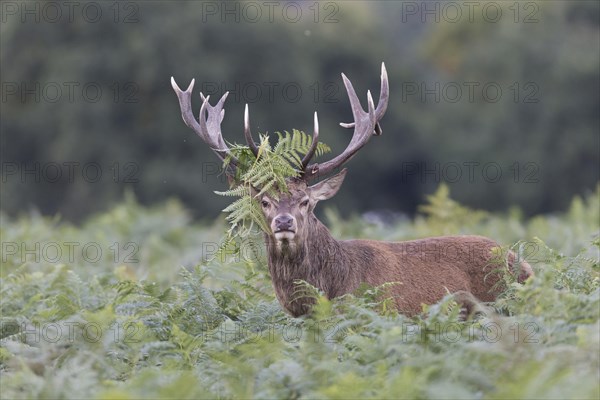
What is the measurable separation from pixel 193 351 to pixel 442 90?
3892cm

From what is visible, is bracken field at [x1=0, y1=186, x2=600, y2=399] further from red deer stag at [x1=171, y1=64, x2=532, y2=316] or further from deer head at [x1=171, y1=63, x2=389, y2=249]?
deer head at [x1=171, y1=63, x2=389, y2=249]

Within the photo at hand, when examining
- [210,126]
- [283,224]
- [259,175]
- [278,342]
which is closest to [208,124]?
[210,126]

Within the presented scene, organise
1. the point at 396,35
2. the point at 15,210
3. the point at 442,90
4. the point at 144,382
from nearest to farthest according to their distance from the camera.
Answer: the point at 144,382
the point at 15,210
the point at 442,90
the point at 396,35

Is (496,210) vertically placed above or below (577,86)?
below

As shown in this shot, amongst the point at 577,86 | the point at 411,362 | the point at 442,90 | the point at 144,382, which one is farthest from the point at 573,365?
the point at 442,90

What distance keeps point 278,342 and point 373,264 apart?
6.90 feet

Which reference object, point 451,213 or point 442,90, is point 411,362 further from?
point 442,90

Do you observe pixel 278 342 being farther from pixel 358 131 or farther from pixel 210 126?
pixel 210 126

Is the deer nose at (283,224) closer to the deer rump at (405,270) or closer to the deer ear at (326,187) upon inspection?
the deer rump at (405,270)

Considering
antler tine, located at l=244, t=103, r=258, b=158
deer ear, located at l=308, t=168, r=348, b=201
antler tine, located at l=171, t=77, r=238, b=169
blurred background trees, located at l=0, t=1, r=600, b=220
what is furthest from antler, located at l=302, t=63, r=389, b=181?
blurred background trees, located at l=0, t=1, r=600, b=220

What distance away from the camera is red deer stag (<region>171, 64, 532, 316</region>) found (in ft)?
27.9

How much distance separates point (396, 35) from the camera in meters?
73.4

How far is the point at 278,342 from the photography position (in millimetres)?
6898

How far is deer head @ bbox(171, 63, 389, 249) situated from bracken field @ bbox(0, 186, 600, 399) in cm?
36
